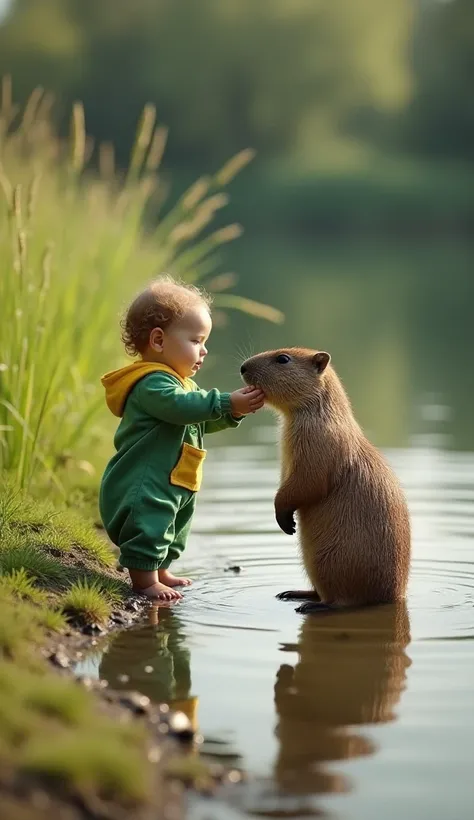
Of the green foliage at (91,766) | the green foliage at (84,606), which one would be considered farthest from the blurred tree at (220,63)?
the green foliage at (91,766)

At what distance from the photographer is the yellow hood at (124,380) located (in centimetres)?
586

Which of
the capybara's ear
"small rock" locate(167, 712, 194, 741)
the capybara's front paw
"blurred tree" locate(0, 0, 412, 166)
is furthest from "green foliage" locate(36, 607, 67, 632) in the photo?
"blurred tree" locate(0, 0, 412, 166)

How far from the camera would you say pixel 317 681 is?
4.57 m

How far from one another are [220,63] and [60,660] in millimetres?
73304

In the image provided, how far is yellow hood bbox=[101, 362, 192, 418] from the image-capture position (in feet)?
19.2

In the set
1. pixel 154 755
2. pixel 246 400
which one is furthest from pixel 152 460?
pixel 154 755

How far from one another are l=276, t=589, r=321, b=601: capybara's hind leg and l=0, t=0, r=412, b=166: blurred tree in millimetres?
64092

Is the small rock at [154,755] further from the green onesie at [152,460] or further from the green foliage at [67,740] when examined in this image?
the green onesie at [152,460]

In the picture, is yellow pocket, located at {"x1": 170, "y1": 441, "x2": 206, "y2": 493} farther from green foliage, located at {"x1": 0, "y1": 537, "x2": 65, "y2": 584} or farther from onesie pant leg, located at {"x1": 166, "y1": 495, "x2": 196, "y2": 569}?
green foliage, located at {"x1": 0, "y1": 537, "x2": 65, "y2": 584}

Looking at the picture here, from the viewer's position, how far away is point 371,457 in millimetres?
5824

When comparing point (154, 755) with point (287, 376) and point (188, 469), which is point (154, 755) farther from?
point (287, 376)

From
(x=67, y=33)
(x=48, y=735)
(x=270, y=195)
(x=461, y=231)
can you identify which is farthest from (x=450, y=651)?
(x=67, y=33)

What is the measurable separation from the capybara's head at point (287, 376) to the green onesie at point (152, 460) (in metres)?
0.21

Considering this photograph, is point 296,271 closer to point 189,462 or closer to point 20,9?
point 189,462
